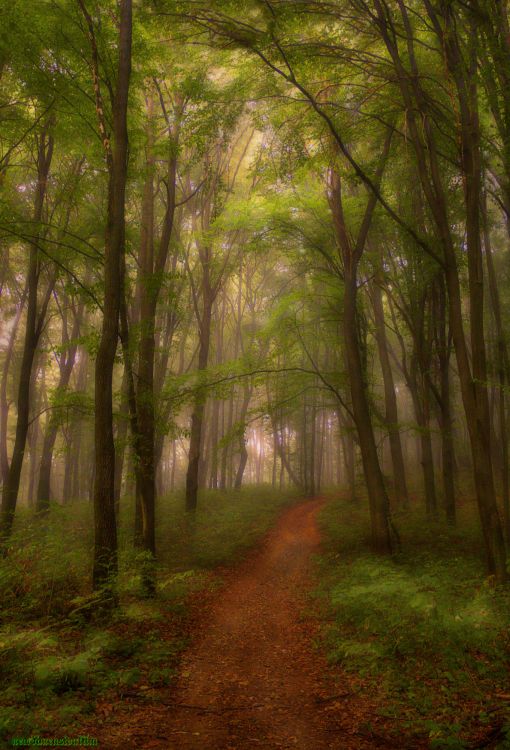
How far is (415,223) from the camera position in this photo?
1255 cm

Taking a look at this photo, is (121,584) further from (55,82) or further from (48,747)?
(55,82)

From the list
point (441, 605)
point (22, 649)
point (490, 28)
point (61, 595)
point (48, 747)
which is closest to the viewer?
point (48, 747)

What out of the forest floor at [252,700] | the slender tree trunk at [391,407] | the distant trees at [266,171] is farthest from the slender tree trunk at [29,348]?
the slender tree trunk at [391,407]

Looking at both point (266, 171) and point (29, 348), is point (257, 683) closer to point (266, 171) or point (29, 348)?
point (29, 348)

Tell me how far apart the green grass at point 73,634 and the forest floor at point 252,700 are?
0.27m

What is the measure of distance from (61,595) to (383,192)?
1340cm

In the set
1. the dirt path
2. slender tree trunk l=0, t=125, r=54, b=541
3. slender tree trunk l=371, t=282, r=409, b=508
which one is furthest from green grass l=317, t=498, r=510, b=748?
slender tree trunk l=0, t=125, r=54, b=541

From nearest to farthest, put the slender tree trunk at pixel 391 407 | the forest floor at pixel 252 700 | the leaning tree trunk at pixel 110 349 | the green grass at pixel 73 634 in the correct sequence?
the forest floor at pixel 252 700
the green grass at pixel 73 634
the leaning tree trunk at pixel 110 349
the slender tree trunk at pixel 391 407

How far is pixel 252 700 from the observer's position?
4707mm

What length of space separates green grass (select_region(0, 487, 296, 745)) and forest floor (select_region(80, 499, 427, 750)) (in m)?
0.27

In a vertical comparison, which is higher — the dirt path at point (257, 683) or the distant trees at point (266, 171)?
the distant trees at point (266, 171)

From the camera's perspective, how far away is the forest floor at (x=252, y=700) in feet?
12.5

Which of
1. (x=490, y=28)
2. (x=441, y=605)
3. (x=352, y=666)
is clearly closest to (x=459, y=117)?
(x=490, y=28)

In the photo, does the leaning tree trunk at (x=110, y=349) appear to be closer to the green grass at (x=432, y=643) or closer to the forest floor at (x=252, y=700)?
the forest floor at (x=252, y=700)
